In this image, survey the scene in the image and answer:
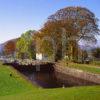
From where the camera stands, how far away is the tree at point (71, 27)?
84.8m

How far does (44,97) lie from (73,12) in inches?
2543

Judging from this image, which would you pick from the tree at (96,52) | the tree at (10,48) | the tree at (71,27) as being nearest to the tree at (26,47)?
the tree at (10,48)

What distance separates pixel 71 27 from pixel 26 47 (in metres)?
45.3

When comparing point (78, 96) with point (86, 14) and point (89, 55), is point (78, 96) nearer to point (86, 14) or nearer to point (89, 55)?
point (86, 14)

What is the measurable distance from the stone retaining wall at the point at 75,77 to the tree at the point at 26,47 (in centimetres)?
4267

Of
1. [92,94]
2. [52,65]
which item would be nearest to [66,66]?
[52,65]

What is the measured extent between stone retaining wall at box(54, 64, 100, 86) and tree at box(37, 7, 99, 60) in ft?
27.2

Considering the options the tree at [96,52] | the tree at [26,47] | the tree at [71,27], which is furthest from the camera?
the tree at [26,47]

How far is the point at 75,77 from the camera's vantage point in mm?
66875

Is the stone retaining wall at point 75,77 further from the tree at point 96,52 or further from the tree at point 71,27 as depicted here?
the tree at point 96,52

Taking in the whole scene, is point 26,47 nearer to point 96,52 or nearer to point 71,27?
point 96,52

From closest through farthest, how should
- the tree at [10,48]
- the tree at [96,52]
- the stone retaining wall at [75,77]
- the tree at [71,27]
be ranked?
the stone retaining wall at [75,77], the tree at [71,27], the tree at [96,52], the tree at [10,48]

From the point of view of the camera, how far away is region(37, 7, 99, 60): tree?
3339 inches

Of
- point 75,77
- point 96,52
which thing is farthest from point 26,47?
point 75,77
